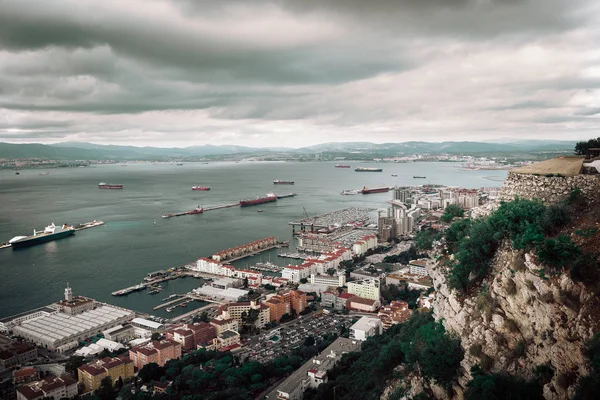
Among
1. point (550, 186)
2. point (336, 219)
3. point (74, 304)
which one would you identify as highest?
point (550, 186)

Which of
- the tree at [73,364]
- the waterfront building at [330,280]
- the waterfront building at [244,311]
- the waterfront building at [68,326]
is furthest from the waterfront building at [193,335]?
the waterfront building at [330,280]

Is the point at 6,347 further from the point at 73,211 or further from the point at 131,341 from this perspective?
the point at 73,211

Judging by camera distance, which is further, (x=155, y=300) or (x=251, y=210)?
(x=251, y=210)

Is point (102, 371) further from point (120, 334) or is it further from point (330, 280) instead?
point (330, 280)

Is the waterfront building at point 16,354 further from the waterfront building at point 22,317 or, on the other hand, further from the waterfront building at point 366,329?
the waterfront building at point 366,329

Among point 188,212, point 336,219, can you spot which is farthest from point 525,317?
point 188,212

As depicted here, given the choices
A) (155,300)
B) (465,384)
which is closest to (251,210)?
(155,300)
